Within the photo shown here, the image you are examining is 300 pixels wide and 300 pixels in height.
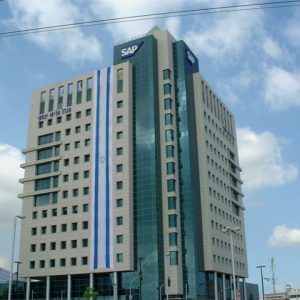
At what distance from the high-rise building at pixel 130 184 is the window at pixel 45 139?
0.36 m

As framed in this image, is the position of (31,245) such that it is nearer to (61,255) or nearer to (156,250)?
(61,255)

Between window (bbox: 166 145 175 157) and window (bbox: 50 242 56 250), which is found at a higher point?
window (bbox: 166 145 175 157)

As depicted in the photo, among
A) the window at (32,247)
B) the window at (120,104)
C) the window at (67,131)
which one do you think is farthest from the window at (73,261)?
the window at (120,104)

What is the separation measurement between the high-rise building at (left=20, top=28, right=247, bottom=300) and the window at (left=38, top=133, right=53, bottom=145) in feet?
1.19

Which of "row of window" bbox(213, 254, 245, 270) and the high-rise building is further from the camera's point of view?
"row of window" bbox(213, 254, 245, 270)

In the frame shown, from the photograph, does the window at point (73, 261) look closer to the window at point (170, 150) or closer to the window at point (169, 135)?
the window at point (170, 150)

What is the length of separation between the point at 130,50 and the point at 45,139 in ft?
89.9

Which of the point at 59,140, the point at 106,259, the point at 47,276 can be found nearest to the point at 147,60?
the point at 59,140

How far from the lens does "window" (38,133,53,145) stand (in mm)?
104438

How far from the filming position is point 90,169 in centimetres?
9575

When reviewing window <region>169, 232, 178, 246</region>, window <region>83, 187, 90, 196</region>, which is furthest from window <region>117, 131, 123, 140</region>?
window <region>169, 232, 178, 246</region>

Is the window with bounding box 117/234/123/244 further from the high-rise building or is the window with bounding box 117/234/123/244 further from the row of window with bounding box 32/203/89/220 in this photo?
the row of window with bounding box 32/203/89/220

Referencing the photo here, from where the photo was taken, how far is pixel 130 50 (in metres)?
105

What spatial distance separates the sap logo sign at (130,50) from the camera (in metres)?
104
